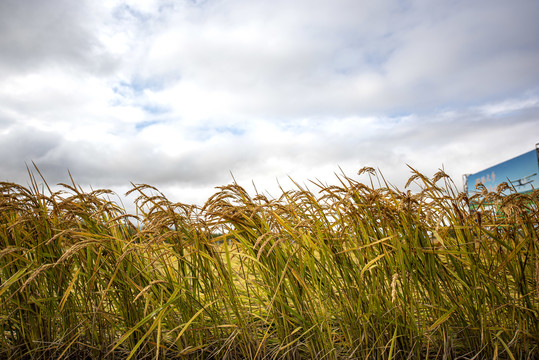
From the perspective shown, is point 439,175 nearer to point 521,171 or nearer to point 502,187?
point 502,187

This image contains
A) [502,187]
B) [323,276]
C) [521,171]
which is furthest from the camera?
[521,171]

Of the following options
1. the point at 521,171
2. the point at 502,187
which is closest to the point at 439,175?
the point at 502,187

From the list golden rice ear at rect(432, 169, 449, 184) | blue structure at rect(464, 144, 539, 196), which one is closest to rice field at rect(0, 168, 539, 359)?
golden rice ear at rect(432, 169, 449, 184)

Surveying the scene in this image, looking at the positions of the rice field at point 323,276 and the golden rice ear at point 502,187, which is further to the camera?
the golden rice ear at point 502,187

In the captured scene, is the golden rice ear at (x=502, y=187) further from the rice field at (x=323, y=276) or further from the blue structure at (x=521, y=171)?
the blue structure at (x=521, y=171)

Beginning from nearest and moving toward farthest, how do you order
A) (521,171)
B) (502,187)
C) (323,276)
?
1. (323,276)
2. (502,187)
3. (521,171)

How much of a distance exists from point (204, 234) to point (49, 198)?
1.04 meters

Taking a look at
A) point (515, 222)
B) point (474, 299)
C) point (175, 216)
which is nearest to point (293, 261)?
point (175, 216)

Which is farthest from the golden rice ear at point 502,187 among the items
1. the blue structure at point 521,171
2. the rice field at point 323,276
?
the blue structure at point 521,171

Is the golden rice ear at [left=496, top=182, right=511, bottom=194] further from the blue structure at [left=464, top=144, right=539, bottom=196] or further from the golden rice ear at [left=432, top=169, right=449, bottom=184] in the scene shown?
the blue structure at [left=464, top=144, right=539, bottom=196]

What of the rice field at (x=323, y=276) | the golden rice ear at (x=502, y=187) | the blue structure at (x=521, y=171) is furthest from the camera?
the blue structure at (x=521, y=171)

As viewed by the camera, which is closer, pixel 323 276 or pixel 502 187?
pixel 323 276

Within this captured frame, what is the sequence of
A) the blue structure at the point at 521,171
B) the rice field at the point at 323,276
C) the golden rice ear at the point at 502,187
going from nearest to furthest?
the rice field at the point at 323,276
the golden rice ear at the point at 502,187
the blue structure at the point at 521,171

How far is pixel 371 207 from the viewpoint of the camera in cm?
166
